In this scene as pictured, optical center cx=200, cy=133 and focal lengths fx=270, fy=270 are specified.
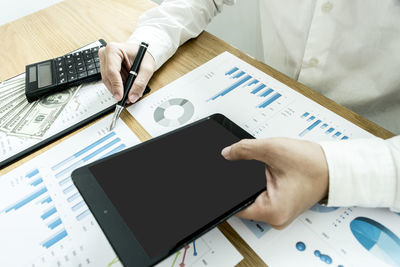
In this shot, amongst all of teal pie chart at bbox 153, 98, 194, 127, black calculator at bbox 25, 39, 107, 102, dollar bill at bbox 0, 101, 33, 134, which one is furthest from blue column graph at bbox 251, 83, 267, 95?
dollar bill at bbox 0, 101, 33, 134

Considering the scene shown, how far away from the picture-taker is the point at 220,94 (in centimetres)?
51

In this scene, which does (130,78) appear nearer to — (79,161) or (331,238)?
(79,161)

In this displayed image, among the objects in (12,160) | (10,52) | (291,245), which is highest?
(10,52)

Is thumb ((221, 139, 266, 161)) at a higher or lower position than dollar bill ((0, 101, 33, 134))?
lower

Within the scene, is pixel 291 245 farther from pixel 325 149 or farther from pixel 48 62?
pixel 48 62

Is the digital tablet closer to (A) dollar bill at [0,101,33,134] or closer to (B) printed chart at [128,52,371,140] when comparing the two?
(B) printed chart at [128,52,371,140]

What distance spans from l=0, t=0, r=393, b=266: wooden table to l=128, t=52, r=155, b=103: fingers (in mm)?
23

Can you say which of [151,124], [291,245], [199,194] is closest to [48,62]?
[151,124]

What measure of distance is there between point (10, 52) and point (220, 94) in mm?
583

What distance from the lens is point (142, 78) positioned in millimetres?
542

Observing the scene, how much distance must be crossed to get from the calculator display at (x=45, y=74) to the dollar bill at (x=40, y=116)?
0.10 feet

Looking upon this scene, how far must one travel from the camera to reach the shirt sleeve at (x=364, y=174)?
A: 333 millimetres

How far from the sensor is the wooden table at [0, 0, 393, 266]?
1.75 feet

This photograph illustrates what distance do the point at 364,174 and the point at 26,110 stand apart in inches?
23.9
